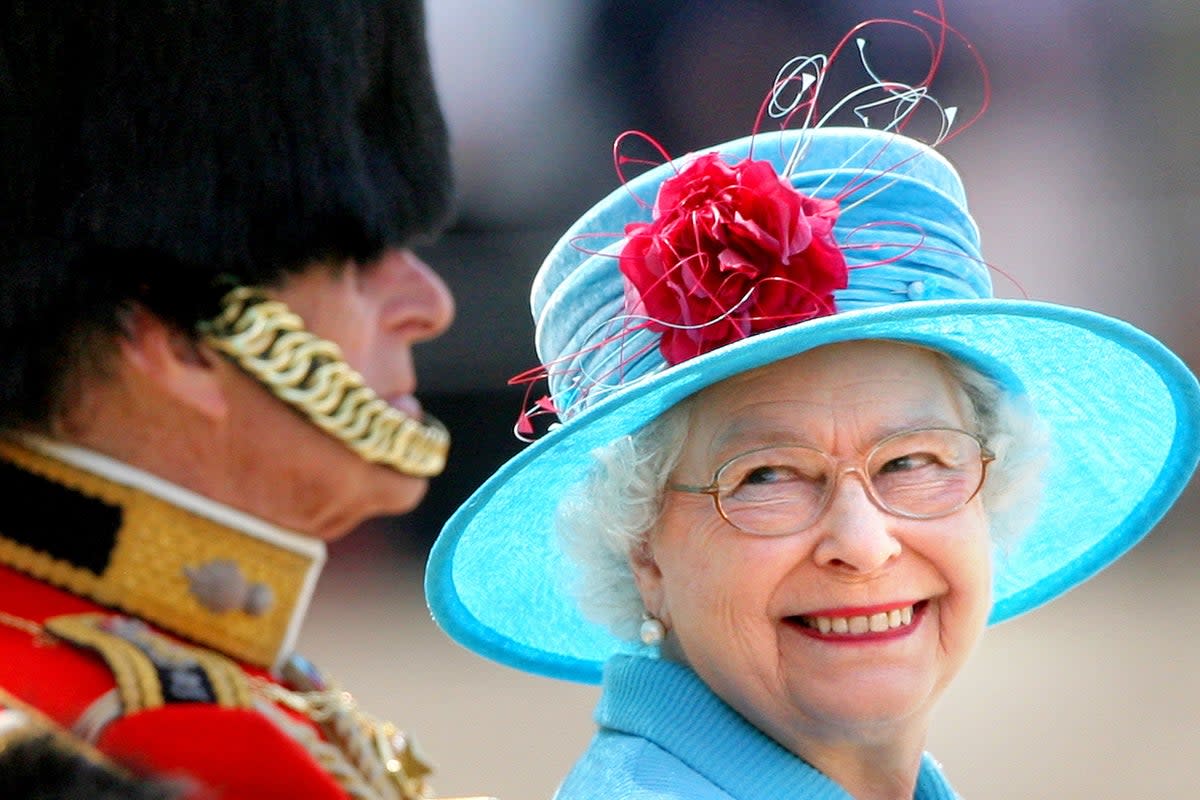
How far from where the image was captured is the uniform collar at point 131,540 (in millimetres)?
1501

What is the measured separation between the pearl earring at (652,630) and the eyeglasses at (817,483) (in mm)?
214

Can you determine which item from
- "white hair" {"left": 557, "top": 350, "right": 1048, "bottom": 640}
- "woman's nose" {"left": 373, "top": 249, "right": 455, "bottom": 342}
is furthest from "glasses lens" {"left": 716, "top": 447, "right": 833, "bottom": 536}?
"woman's nose" {"left": 373, "top": 249, "right": 455, "bottom": 342}

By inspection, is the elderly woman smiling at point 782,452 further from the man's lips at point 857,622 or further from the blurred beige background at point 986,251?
the blurred beige background at point 986,251

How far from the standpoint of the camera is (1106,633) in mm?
8141

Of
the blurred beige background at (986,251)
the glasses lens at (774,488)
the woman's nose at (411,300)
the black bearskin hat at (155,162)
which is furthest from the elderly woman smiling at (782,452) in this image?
the blurred beige background at (986,251)

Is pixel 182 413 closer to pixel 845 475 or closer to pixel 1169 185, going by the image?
pixel 845 475

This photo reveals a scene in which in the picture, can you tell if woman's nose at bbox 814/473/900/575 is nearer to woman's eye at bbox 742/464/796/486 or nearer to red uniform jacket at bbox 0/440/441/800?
woman's eye at bbox 742/464/796/486

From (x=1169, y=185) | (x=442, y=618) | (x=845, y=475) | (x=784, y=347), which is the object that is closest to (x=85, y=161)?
(x=784, y=347)

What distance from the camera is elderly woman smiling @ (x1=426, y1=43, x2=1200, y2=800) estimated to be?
2.26 meters

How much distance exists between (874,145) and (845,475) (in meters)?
0.46

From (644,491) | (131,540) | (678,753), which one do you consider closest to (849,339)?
(644,491)

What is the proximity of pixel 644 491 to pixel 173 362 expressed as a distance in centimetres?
103

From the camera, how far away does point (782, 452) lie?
7.64 ft

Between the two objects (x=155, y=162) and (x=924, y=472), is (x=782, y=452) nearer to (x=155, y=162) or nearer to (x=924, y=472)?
(x=924, y=472)
